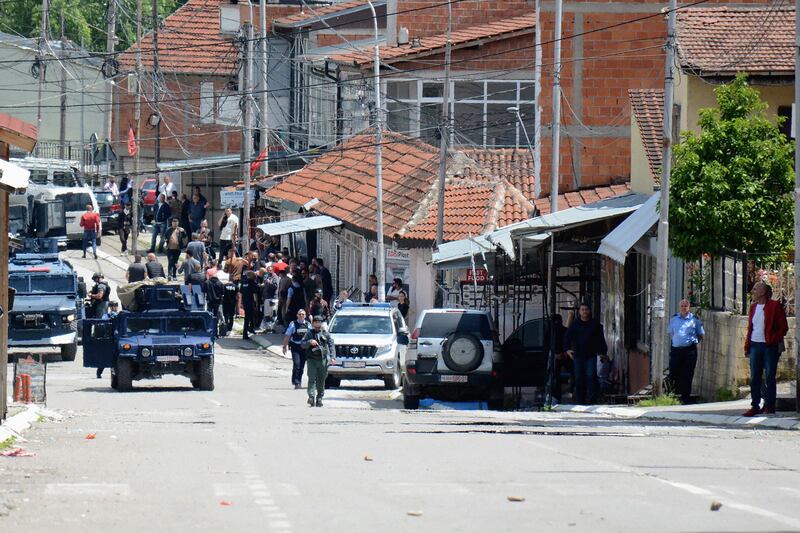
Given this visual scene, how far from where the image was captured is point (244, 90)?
1978 inches

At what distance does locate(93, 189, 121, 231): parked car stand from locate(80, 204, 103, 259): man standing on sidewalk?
579cm

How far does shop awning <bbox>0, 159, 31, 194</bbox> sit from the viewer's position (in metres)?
16.4

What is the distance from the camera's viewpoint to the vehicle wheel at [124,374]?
95.0 feet

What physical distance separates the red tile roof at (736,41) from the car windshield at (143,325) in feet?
36.3

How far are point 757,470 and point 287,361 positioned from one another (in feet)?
81.5

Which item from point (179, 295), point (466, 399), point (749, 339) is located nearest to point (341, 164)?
point (179, 295)

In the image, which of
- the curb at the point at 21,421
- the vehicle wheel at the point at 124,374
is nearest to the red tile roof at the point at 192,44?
the vehicle wheel at the point at 124,374

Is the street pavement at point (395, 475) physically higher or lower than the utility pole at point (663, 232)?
lower

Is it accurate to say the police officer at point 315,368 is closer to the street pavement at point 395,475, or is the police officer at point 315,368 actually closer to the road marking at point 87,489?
the street pavement at point 395,475

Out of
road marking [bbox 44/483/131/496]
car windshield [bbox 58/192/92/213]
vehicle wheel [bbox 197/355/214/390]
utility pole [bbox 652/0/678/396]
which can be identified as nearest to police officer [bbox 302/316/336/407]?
vehicle wheel [bbox 197/355/214/390]

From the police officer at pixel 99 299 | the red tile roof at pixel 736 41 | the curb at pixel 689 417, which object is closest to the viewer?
the curb at pixel 689 417

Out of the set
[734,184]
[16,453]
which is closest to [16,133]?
[16,453]

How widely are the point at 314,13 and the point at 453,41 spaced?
37.3 feet

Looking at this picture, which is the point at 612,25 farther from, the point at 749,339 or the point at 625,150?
the point at 749,339
